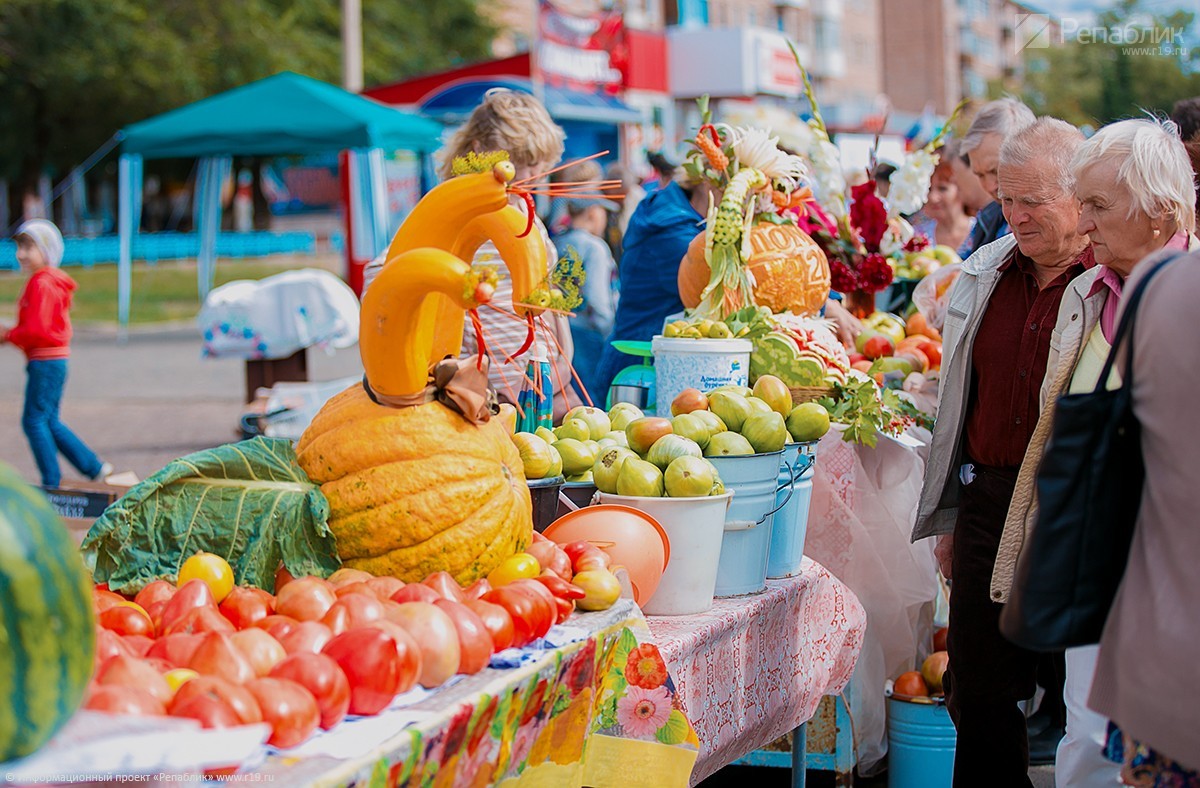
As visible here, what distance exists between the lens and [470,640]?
2.06 meters

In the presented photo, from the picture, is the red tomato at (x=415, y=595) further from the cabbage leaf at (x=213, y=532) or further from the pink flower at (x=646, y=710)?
the pink flower at (x=646, y=710)

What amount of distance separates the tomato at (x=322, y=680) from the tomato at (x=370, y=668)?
0.02 meters

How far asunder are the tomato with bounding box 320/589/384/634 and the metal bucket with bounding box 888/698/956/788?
234 centimetres

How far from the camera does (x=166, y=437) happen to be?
10.1 m

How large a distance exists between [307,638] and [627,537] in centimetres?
94

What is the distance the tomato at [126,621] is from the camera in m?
2.05

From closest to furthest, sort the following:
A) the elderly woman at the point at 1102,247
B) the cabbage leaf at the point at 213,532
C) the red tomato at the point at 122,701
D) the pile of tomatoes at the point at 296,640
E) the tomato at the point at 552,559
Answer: the red tomato at the point at 122,701 < the pile of tomatoes at the point at 296,640 < the cabbage leaf at the point at 213,532 < the tomato at the point at 552,559 < the elderly woman at the point at 1102,247

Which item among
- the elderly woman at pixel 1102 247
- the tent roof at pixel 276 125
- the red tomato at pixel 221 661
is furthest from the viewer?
the tent roof at pixel 276 125

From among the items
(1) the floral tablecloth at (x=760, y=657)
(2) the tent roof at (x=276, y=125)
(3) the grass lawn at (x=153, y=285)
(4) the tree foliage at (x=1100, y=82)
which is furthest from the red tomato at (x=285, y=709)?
(4) the tree foliage at (x=1100, y=82)

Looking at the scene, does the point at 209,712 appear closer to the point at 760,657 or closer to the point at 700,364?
the point at 760,657

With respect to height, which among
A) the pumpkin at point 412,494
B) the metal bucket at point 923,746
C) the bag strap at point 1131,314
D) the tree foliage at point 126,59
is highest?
the tree foliage at point 126,59

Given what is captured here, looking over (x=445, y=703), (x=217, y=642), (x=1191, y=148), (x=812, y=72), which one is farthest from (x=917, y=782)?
(x=812, y=72)

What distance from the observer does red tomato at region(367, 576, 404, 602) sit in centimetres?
225

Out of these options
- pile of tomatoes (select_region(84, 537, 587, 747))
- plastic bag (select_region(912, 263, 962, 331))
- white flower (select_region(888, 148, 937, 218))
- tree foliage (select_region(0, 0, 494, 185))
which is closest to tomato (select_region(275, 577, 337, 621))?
pile of tomatoes (select_region(84, 537, 587, 747))
